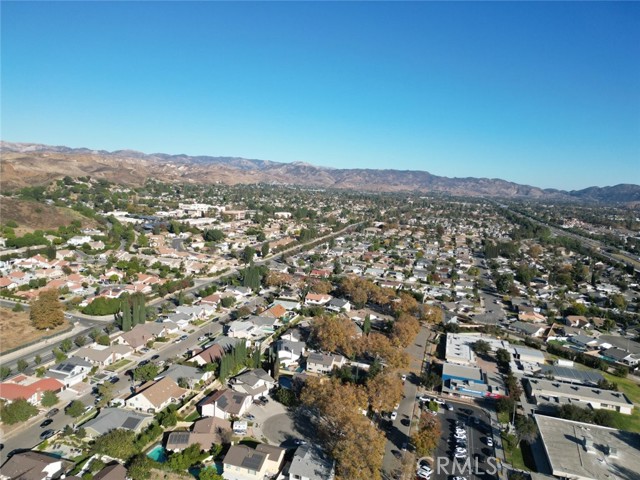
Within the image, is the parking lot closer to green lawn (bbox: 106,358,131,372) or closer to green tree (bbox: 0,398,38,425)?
green tree (bbox: 0,398,38,425)

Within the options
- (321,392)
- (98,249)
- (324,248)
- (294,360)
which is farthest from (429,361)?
(98,249)

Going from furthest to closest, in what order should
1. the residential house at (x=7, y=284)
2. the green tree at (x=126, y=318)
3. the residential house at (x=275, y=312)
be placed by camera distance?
the residential house at (x=7, y=284), the residential house at (x=275, y=312), the green tree at (x=126, y=318)

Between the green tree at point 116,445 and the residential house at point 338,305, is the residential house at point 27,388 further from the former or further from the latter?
the residential house at point 338,305

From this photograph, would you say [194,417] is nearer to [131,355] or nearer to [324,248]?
[131,355]

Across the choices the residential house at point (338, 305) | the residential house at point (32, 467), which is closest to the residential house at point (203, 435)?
the residential house at point (32, 467)

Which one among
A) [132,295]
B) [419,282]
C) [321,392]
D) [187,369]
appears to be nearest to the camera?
[321,392]

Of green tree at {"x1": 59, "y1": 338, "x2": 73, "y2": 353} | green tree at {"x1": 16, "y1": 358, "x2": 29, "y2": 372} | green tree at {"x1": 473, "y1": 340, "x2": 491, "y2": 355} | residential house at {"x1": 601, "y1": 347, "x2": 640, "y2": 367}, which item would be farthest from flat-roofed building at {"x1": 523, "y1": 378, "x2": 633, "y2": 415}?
green tree at {"x1": 16, "y1": 358, "x2": 29, "y2": 372}
